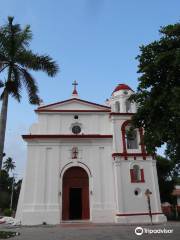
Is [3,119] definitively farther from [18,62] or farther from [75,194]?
[75,194]

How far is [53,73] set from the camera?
16.3 m

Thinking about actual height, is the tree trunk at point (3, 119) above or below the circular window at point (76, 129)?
below

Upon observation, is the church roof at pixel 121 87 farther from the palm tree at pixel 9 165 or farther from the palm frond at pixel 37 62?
the palm tree at pixel 9 165

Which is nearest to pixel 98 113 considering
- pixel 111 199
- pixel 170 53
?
pixel 111 199

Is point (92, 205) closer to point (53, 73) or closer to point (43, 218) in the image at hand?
point (43, 218)

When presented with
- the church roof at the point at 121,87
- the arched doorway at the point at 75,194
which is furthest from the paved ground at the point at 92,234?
the church roof at the point at 121,87

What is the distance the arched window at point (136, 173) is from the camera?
23369 millimetres

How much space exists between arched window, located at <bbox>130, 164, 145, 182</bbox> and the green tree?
9764 millimetres

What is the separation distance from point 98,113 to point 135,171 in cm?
675

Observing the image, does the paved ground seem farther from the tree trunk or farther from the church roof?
the church roof

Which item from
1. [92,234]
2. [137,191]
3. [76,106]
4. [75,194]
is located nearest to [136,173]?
[137,191]

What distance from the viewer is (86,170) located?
24.3m

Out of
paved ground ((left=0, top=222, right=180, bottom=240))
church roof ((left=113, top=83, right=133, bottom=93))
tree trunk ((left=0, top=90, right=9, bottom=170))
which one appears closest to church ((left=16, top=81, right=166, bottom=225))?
church roof ((left=113, top=83, right=133, bottom=93))

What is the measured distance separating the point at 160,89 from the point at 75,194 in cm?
1482
